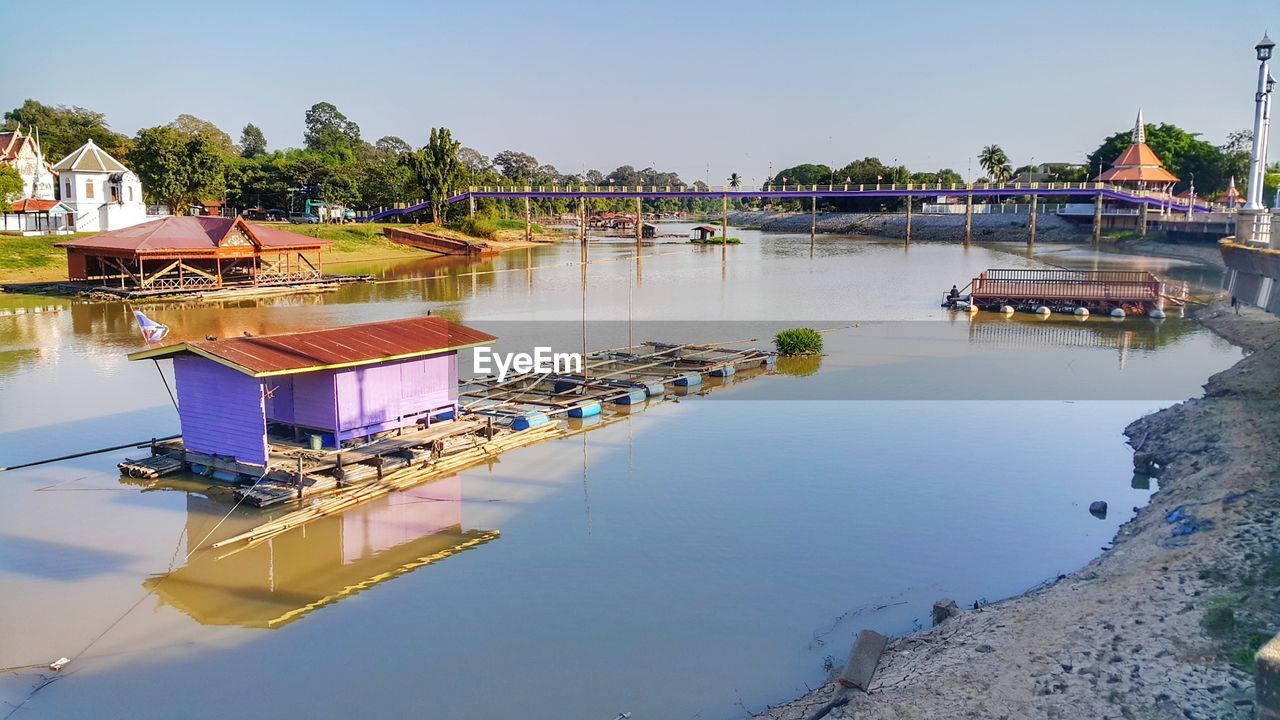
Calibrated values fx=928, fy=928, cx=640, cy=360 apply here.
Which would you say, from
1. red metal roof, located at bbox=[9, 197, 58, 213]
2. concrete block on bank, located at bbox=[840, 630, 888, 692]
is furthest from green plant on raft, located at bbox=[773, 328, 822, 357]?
red metal roof, located at bbox=[9, 197, 58, 213]

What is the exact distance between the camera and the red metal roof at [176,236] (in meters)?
53.3

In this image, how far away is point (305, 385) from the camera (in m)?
21.1

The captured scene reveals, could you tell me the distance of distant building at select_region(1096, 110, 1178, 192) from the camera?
10300cm

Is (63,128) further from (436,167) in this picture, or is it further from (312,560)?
(312,560)

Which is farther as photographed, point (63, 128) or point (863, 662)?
point (63, 128)

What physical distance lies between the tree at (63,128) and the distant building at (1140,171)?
342 ft

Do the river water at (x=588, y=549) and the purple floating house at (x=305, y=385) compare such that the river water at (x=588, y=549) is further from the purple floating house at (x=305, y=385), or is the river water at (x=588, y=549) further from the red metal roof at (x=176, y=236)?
the red metal roof at (x=176, y=236)

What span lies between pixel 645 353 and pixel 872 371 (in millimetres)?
8611

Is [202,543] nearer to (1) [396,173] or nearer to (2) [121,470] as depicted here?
(2) [121,470]

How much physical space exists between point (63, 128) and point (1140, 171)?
402 feet

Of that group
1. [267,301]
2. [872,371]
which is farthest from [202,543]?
[267,301]

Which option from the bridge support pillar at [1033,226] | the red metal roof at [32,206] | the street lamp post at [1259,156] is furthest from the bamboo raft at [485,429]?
the bridge support pillar at [1033,226]

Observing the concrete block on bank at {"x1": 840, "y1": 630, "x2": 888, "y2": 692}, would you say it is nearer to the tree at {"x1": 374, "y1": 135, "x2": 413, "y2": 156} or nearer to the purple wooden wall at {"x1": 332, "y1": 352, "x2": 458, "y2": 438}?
the purple wooden wall at {"x1": 332, "y1": 352, "x2": 458, "y2": 438}

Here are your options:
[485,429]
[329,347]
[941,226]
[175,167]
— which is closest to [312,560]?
[329,347]
